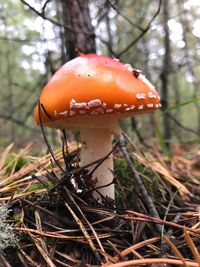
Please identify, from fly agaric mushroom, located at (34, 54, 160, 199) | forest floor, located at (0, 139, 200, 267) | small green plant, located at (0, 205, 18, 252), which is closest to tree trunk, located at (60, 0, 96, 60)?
fly agaric mushroom, located at (34, 54, 160, 199)

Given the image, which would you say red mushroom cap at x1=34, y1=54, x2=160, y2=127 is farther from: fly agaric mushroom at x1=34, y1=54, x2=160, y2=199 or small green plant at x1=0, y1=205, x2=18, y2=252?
small green plant at x1=0, y1=205, x2=18, y2=252

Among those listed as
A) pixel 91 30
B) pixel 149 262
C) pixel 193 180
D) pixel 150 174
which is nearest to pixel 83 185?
pixel 149 262

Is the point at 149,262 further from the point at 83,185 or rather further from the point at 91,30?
the point at 91,30

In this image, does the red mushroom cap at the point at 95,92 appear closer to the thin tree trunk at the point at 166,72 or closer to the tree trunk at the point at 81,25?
the tree trunk at the point at 81,25

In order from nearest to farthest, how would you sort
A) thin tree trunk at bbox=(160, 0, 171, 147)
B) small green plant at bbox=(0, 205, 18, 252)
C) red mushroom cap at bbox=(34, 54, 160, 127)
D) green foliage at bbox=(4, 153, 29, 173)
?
small green plant at bbox=(0, 205, 18, 252)
red mushroom cap at bbox=(34, 54, 160, 127)
green foliage at bbox=(4, 153, 29, 173)
thin tree trunk at bbox=(160, 0, 171, 147)

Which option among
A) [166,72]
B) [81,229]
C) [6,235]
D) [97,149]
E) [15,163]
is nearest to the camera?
[6,235]

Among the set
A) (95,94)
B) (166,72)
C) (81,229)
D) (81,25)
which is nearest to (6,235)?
(81,229)

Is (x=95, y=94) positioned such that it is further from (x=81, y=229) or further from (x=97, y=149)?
(x=81, y=229)

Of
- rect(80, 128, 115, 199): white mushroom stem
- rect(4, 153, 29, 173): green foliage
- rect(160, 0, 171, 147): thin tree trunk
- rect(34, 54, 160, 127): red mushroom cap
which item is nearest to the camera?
rect(34, 54, 160, 127): red mushroom cap

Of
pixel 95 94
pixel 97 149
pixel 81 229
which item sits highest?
pixel 95 94
